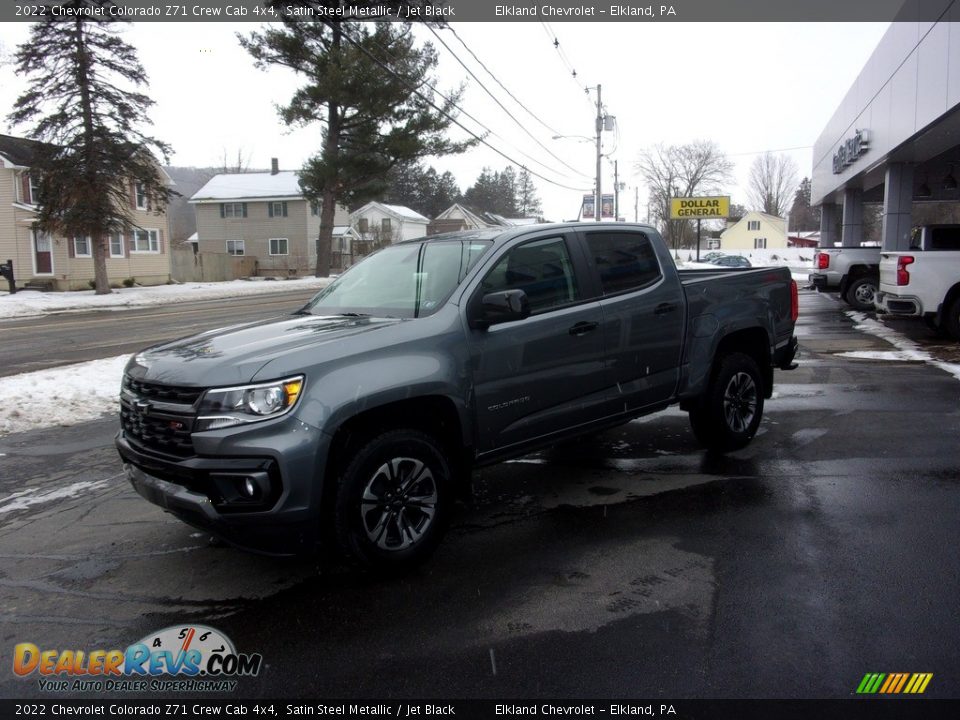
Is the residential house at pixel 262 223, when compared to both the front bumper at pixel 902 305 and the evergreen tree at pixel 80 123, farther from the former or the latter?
the front bumper at pixel 902 305

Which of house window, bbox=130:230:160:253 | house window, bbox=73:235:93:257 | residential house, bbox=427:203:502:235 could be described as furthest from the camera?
residential house, bbox=427:203:502:235

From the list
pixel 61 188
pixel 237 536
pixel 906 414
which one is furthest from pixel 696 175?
pixel 237 536

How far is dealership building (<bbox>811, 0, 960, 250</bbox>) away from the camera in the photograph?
1325 cm

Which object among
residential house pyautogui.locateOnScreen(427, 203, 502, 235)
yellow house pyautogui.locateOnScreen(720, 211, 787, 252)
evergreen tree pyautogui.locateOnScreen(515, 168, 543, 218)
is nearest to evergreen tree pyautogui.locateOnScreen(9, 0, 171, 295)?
residential house pyautogui.locateOnScreen(427, 203, 502, 235)

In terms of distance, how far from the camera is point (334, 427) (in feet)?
12.1

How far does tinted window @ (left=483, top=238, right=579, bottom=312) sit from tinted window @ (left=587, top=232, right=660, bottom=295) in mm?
319

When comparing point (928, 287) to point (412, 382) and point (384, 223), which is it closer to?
point (412, 382)

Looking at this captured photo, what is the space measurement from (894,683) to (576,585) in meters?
1.50

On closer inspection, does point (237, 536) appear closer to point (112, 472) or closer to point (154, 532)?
point (154, 532)

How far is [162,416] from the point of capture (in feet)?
12.5

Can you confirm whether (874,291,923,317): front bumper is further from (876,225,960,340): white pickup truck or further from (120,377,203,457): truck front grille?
(120,377,203,457): truck front grille

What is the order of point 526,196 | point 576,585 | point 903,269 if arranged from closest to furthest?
point 576,585, point 903,269, point 526,196

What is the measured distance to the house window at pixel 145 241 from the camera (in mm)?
40406

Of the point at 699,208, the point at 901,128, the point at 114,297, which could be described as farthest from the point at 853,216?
the point at 114,297
